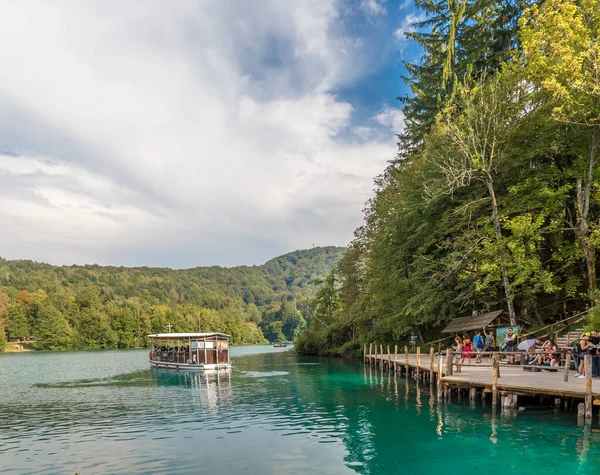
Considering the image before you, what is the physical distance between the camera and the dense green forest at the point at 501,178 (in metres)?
22.9

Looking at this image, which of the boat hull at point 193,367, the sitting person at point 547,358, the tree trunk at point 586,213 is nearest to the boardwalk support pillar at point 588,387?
the sitting person at point 547,358

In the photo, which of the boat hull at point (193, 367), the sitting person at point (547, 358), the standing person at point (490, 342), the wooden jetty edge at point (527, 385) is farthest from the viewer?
the boat hull at point (193, 367)

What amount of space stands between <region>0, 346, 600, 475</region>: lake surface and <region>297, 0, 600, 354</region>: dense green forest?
8.77m

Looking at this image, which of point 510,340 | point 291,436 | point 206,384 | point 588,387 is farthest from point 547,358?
point 206,384

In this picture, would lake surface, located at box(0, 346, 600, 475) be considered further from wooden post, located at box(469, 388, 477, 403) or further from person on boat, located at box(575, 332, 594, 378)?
person on boat, located at box(575, 332, 594, 378)

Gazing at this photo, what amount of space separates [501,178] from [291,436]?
21.7 metres

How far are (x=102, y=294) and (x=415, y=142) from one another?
474 feet

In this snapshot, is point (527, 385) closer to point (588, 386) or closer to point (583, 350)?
point (588, 386)

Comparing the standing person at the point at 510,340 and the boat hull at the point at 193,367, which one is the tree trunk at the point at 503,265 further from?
the boat hull at the point at 193,367

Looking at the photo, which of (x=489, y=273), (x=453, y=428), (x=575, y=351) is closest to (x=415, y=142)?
(x=489, y=273)

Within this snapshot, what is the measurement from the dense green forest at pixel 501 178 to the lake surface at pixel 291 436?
8775 millimetres

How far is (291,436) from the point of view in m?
15.1

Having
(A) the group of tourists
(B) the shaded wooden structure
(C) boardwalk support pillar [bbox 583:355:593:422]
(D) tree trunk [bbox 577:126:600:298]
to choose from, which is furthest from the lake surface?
(D) tree trunk [bbox 577:126:600:298]

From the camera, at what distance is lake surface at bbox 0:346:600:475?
467 inches
